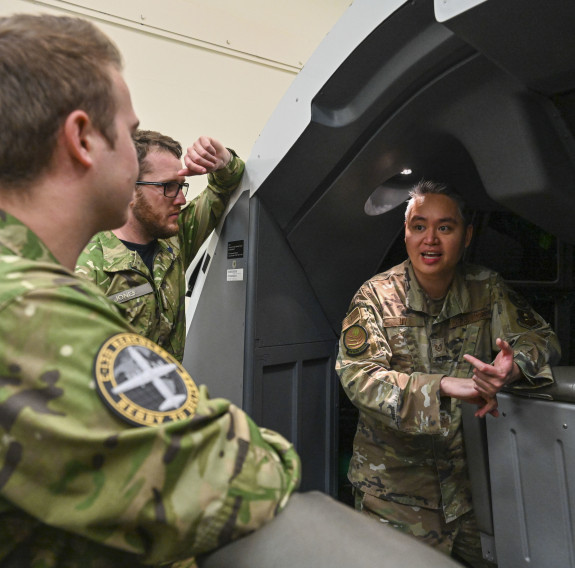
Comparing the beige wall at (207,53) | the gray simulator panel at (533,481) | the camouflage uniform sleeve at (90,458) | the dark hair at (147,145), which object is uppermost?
the beige wall at (207,53)

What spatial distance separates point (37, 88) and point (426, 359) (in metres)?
1.34

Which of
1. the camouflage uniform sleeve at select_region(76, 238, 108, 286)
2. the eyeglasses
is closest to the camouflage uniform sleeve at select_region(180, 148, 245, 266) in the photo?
the eyeglasses

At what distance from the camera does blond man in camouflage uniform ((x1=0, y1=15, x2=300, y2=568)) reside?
0.45 meters

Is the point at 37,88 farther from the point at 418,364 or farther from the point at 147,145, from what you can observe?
the point at 418,364

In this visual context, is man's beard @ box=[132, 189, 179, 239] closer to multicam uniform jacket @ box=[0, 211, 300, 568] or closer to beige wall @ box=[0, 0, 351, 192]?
multicam uniform jacket @ box=[0, 211, 300, 568]

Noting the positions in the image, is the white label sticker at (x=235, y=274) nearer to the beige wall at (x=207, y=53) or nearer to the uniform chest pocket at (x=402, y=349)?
the uniform chest pocket at (x=402, y=349)

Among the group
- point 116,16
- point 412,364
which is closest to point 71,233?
point 412,364

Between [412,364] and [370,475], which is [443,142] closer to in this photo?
[412,364]

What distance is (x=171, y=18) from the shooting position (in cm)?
282

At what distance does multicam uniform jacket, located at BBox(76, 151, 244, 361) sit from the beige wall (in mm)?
1190

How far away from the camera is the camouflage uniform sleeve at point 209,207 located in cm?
172

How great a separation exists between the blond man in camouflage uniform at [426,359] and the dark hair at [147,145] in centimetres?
82

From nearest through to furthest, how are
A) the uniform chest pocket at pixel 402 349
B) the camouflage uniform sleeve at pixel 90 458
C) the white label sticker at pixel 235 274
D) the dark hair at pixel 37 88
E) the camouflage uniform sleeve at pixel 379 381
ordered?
the camouflage uniform sleeve at pixel 90 458 → the dark hair at pixel 37 88 → the camouflage uniform sleeve at pixel 379 381 → the uniform chest pocket at pixel 402 349 → the white label sticker at pixel 235 274

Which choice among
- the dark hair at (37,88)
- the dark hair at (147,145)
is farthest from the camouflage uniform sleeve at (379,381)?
the dark hair at (37,88)
